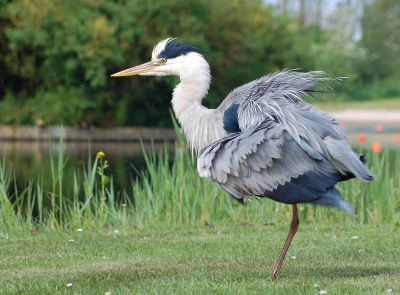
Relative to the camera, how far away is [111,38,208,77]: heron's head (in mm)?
6078

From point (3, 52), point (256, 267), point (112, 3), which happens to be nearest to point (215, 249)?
point (256, 267)

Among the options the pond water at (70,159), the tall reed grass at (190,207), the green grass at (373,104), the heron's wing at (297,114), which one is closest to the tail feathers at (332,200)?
the heron's wing at (297,114)

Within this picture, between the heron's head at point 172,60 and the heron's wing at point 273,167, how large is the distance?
1450 mm

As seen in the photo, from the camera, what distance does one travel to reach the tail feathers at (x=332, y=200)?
14.7 feet

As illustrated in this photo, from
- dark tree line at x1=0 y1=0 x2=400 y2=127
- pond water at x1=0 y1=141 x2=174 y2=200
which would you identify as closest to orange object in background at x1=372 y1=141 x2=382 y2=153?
pond water at x1=0 y1=141 x2=174 y2=200

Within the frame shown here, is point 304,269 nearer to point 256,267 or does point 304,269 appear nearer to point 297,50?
point 256,267

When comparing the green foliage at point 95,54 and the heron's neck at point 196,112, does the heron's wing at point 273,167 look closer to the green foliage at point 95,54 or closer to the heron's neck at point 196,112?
the heron's neck at point 196,112

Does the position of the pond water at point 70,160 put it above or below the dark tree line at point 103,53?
below

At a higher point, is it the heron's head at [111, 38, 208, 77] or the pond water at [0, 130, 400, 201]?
the heron's head at [111, 38, 208, 77]

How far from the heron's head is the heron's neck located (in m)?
0.06

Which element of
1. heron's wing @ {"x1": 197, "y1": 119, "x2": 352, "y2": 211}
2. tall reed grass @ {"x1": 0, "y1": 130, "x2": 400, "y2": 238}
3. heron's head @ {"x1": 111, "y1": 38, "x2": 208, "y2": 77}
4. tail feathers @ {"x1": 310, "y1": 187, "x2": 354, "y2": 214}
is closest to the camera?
tail feathers @ {"x1": 310, "y1": 187, "x2": 354, "y2": 214}

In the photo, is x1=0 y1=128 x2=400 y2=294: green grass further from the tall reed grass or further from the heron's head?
the heron's head

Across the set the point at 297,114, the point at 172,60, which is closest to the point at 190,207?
the point at 172,60

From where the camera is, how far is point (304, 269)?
17.0 feet
